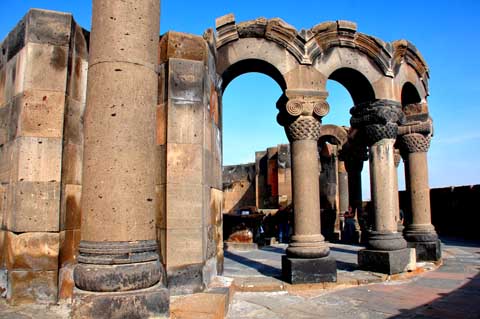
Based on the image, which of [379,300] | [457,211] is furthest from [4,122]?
[457,211]

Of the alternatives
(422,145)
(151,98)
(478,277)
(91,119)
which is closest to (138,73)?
(151,98)

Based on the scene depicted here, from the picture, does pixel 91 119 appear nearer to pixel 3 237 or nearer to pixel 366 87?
pixel 3 237

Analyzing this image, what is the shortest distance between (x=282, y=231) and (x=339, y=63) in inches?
326

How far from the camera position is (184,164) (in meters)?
4.81

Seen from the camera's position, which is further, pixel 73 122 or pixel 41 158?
pixel 73 122

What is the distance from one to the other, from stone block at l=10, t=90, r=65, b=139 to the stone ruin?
0.02 meters

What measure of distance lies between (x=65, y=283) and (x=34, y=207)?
0.96 meters

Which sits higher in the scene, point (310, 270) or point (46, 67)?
point (46, 67)

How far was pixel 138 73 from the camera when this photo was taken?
343 centimetres

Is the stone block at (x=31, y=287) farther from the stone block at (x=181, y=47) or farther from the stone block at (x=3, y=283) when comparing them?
the stone block at (x=181, y=47)

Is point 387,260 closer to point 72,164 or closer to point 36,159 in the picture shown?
point 72,164

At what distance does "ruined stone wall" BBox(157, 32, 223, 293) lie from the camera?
185 inches

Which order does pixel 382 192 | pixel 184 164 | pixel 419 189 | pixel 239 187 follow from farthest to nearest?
pixel 239 187 → pixel 419 189 → pixel 382 192 → pixel 184 164

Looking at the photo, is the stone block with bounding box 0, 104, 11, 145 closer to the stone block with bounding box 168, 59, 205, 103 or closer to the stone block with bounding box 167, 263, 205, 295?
the stone block with bounding box 168, 59, 205, 103
